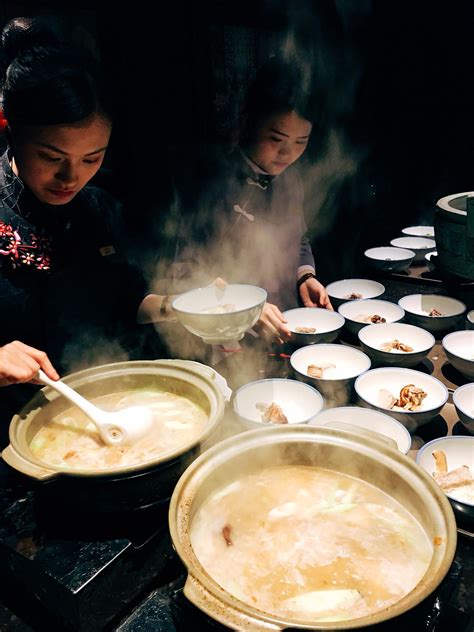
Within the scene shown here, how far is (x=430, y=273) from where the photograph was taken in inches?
170

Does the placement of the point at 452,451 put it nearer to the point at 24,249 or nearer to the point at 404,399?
the point at 404,399

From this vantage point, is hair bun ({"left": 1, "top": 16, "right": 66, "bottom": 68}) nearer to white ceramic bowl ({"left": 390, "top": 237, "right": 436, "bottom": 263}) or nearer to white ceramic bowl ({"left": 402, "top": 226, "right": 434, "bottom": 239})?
white ceramic bowl ({"left": 390, "top": 237, "right": 436, "bottom": 263})

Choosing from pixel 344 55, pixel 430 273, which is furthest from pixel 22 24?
pixel 344 55

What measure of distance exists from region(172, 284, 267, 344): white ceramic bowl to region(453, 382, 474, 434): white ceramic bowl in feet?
3.50

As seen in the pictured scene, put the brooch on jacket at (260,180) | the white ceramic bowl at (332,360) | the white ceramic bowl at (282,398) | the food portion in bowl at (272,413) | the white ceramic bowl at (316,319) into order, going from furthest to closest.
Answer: the brooch on jacket at (260,180)
the white ceramic bowl at (316,319)
the white ceramic bowl at (332,360)
the white ceramic bowl at (282,398)
the food portion in bowl at (272,413)

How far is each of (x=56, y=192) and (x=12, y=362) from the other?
93 cm

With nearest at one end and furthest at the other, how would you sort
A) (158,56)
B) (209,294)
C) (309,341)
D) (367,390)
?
(367,390), (209,294), (309,341), (158,56)

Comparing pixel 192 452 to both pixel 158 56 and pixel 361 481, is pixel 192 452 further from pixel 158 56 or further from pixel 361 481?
pixel 158 56

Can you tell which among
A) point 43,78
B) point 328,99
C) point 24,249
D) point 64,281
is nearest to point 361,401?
point 64,281

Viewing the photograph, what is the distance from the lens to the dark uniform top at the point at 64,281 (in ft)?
7.68

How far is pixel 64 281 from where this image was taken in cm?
262

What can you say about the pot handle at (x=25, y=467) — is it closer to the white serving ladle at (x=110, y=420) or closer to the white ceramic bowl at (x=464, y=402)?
the white serving ladle at (x=110, y=420)

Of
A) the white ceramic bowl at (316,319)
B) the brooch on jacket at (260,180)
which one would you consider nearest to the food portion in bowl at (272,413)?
the white ceramic bowl at (316,319)

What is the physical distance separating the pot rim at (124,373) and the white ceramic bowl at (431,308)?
1946 mm
